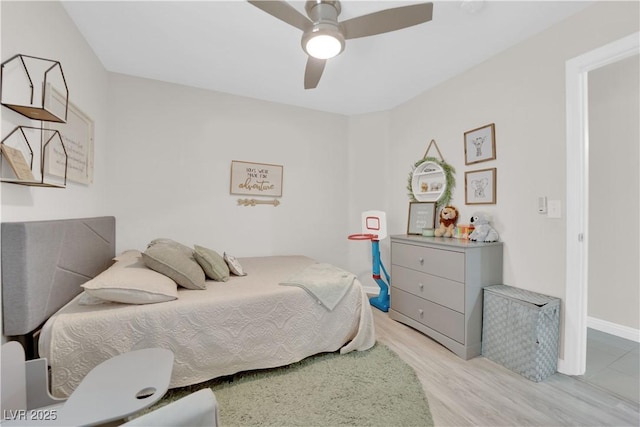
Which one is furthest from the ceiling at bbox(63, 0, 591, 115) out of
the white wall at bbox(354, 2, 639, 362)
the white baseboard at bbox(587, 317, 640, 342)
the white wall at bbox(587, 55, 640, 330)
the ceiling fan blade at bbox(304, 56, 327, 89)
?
the white baseboard at bbox(587, 317, 640, 342)

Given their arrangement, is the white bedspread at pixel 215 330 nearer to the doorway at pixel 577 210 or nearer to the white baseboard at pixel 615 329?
the doorway at pixel 577 210

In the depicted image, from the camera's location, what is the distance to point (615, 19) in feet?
5.36

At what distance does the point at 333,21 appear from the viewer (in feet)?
5.20

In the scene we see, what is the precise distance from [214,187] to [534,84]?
3044 millimetres

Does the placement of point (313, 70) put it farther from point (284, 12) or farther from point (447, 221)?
point (447, 221)

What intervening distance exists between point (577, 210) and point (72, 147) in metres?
3.50

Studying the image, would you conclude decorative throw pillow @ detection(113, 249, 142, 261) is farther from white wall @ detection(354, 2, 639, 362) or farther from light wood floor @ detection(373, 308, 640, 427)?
white wall @ detection(354, 2, 639, 362)

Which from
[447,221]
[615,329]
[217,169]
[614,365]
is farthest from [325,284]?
[615,329]

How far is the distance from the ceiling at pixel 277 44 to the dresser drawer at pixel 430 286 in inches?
75.6

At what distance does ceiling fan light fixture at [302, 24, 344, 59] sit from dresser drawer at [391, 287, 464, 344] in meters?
2.14

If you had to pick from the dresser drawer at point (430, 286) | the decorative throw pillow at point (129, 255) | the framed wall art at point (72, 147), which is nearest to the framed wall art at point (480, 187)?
the dresser drawer at point (430, 286)

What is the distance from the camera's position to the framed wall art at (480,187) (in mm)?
2321

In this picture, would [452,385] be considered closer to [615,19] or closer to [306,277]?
[306,277]

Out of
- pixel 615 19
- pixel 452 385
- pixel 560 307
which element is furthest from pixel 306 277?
pixel 615 19
